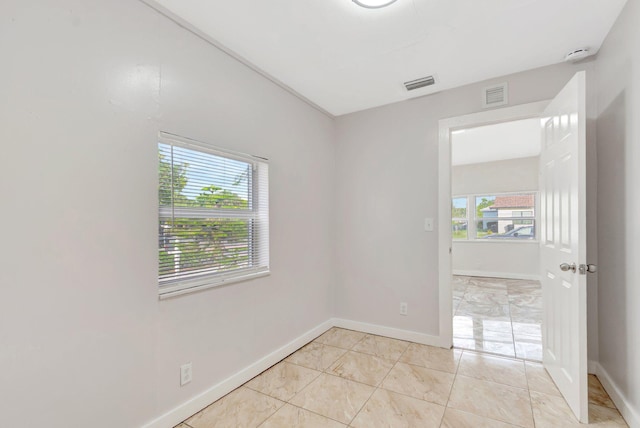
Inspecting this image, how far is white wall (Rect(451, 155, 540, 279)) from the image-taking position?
246 inches

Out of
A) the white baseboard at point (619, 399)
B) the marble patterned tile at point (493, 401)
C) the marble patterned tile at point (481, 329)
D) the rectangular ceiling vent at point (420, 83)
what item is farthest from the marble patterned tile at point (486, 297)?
the rectangular ceiling vent at point (420, 83)

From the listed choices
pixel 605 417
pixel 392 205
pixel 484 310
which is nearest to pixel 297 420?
pixel 605 417

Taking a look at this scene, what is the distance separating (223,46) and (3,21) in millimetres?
1157

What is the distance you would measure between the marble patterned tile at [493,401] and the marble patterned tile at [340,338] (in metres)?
1.03

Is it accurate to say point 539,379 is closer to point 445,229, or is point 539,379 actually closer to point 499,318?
point 445,229

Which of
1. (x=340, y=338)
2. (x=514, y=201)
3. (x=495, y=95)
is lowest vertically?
(x=340, y=338)

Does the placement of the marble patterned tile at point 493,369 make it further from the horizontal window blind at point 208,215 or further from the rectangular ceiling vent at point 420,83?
the rectangular ceiling vent at point 420,83

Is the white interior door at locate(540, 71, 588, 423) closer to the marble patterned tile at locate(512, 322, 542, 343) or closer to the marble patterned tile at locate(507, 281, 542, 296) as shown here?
the marble patterned tile at locate(512, 322, 542, 343)

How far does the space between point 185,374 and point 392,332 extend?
2040 millimetres

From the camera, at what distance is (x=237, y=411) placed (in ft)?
6.22

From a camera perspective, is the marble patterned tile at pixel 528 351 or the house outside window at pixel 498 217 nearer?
the marble patterned tile at pixel 528 351

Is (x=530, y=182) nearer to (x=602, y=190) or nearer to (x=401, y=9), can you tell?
(x=602, y=190)

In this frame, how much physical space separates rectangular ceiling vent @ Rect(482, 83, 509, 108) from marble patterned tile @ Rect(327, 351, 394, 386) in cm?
242

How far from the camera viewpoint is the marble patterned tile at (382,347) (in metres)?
2.70
